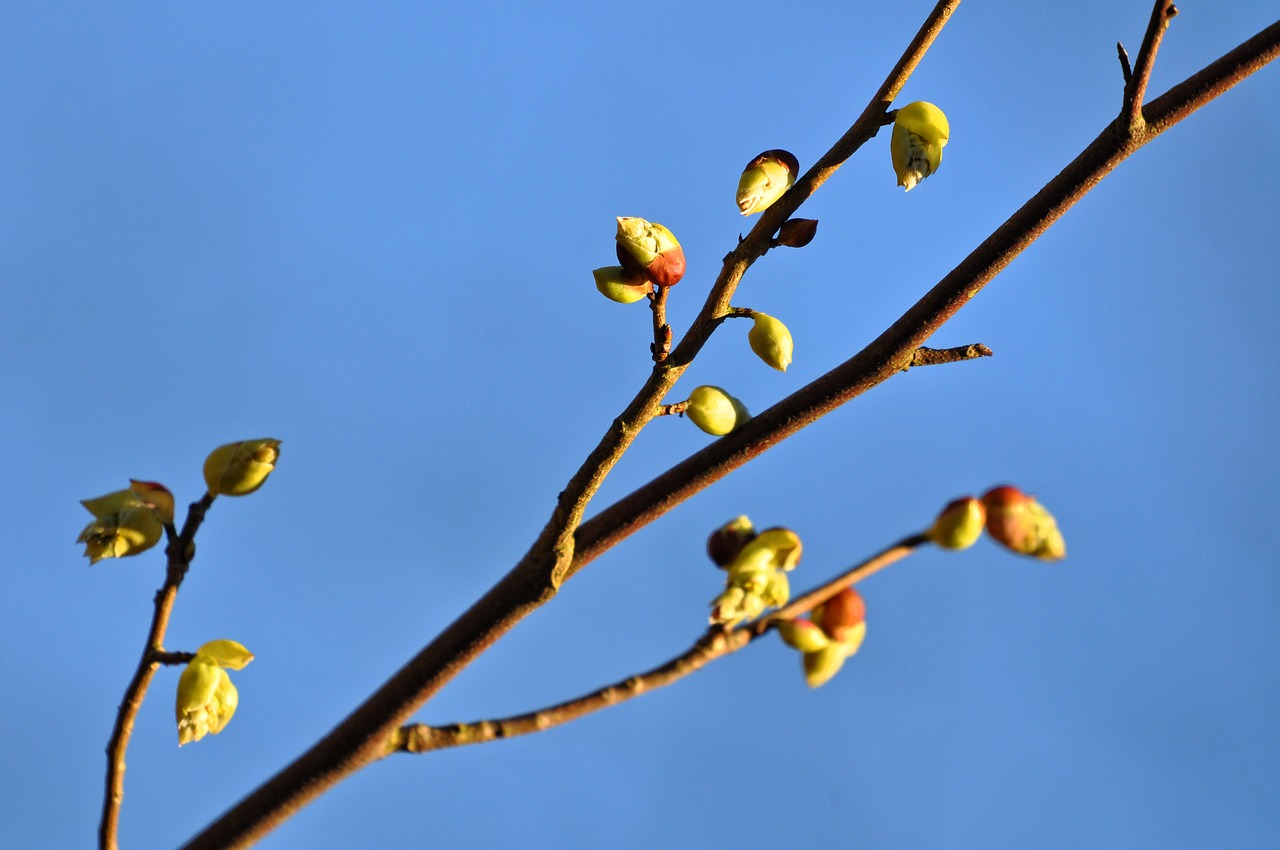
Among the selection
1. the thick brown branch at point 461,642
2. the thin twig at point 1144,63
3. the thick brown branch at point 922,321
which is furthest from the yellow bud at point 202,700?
the thin twig at point 1144,63

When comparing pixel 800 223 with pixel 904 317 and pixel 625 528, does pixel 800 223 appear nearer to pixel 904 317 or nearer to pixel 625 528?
pixel 904 317

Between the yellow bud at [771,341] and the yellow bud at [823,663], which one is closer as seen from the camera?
the yellow bud at [823,663]

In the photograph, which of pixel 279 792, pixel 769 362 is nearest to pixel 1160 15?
pixel 769 362

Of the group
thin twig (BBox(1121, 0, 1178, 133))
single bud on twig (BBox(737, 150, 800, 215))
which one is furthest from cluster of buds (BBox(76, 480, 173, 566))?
thin twig (BBox(1121, 0, 1178, 133))

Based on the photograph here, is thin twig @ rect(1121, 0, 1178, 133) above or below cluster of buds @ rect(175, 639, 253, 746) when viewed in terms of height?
above

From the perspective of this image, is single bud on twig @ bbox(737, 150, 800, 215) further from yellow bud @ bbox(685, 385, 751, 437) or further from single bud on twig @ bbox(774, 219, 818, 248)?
yellow bud @ bbox(685, 385, 751, 437)

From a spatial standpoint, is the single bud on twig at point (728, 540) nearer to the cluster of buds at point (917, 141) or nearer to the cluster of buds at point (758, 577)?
the cluster of buds at point (758, 577)

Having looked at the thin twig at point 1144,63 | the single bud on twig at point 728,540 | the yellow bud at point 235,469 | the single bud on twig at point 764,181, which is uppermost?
the single bud on twig at point 764,181
